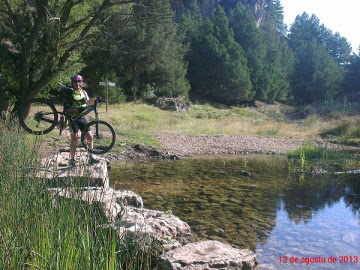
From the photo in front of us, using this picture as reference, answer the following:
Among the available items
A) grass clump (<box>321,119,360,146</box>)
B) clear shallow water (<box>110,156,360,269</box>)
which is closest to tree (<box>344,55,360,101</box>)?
grass clump (<box>321,119,360,146</box>)

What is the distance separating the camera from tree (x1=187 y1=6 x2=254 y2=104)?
45.4 meters

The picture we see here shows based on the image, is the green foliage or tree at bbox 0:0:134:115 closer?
tree at bbox 0:0:134:115

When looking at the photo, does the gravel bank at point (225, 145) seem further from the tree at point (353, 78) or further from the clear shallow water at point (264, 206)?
the tree at point (353, 78)

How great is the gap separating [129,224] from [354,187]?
7631mm

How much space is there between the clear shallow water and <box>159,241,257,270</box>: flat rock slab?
4.15 feet

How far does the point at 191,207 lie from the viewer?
7.19 meters

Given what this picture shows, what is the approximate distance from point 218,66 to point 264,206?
40.2 metres

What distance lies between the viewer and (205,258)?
3533 millimetres

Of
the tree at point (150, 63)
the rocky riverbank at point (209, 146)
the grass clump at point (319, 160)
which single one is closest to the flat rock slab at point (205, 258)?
the grass clump at point (319, 160)

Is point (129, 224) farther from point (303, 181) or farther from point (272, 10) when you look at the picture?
point (272, 10)

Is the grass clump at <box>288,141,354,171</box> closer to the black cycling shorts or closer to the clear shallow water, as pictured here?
the clear shallow water

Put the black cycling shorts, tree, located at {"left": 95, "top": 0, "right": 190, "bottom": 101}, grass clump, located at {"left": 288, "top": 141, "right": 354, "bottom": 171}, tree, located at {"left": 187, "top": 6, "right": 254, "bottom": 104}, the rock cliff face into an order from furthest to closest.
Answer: the rock cliff face, tree, located at {"left": 187, "top": 6, "right": 254, "bottom": 104}, tree, located at {"left": 95, "top": 0, "right": 190, "bottom": 101}, grass clump, located at {"left": 288, "top": 141, "right": 354, "bottom": 171}, the black cycling shorts

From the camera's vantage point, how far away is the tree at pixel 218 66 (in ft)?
149

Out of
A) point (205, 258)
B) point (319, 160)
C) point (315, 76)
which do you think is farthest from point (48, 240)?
point (315, 76)
